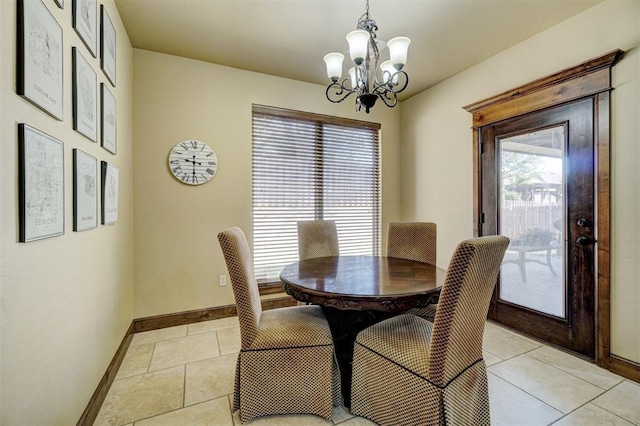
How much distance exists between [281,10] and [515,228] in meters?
2.81

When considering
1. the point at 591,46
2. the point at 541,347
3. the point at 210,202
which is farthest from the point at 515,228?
the point at 210,202

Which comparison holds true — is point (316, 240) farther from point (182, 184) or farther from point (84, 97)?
point (84, 97)

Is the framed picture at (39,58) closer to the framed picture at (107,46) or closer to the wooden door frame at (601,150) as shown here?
the framed picture at (107,46)

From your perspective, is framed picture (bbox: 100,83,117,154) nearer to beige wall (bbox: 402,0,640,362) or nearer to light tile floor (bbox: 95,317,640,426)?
light tile floor (bbox: 95,317,640,426)

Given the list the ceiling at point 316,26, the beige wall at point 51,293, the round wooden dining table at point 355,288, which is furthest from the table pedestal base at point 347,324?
the ceiling at point 316,26

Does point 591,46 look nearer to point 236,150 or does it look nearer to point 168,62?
point 236,150

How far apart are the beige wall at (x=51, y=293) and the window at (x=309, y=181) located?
150 centimetres

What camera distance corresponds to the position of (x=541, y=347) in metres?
2.48

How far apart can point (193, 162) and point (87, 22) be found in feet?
4.93

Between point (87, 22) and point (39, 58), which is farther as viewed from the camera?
point (87, 22)

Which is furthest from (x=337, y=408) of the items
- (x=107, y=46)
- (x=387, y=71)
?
(x=107, y=46)

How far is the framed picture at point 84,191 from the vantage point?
4.75 feet

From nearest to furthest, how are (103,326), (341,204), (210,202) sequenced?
(103,326)
(210,202)
(341,204)

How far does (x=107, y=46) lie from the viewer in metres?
1.98
